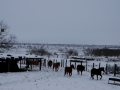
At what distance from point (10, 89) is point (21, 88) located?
27.4 inches

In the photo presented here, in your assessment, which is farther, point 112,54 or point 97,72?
point 112,54

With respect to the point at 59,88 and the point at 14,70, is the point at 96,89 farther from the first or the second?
the point at 14,70

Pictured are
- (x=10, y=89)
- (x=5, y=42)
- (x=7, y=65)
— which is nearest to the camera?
(x=10, y=89)

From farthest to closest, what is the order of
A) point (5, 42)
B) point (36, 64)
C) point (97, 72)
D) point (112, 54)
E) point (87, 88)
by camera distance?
point (112, 54), point (36, 64), point (5, 42), point (97, 72), point (87, 88)

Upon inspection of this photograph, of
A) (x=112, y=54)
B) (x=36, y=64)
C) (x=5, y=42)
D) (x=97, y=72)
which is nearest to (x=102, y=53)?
(x=112, y=54)

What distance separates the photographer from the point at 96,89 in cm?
1143

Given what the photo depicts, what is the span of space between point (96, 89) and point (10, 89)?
214 inches

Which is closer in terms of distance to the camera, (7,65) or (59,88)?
(59,88)

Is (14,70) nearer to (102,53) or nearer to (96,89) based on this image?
(96,89)

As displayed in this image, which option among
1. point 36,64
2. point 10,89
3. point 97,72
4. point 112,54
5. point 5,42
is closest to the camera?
point 10,89

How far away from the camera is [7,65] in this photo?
22375mm

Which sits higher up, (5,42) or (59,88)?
(5,42)

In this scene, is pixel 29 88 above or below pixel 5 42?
below

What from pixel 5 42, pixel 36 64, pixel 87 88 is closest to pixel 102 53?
pixel 36 64
